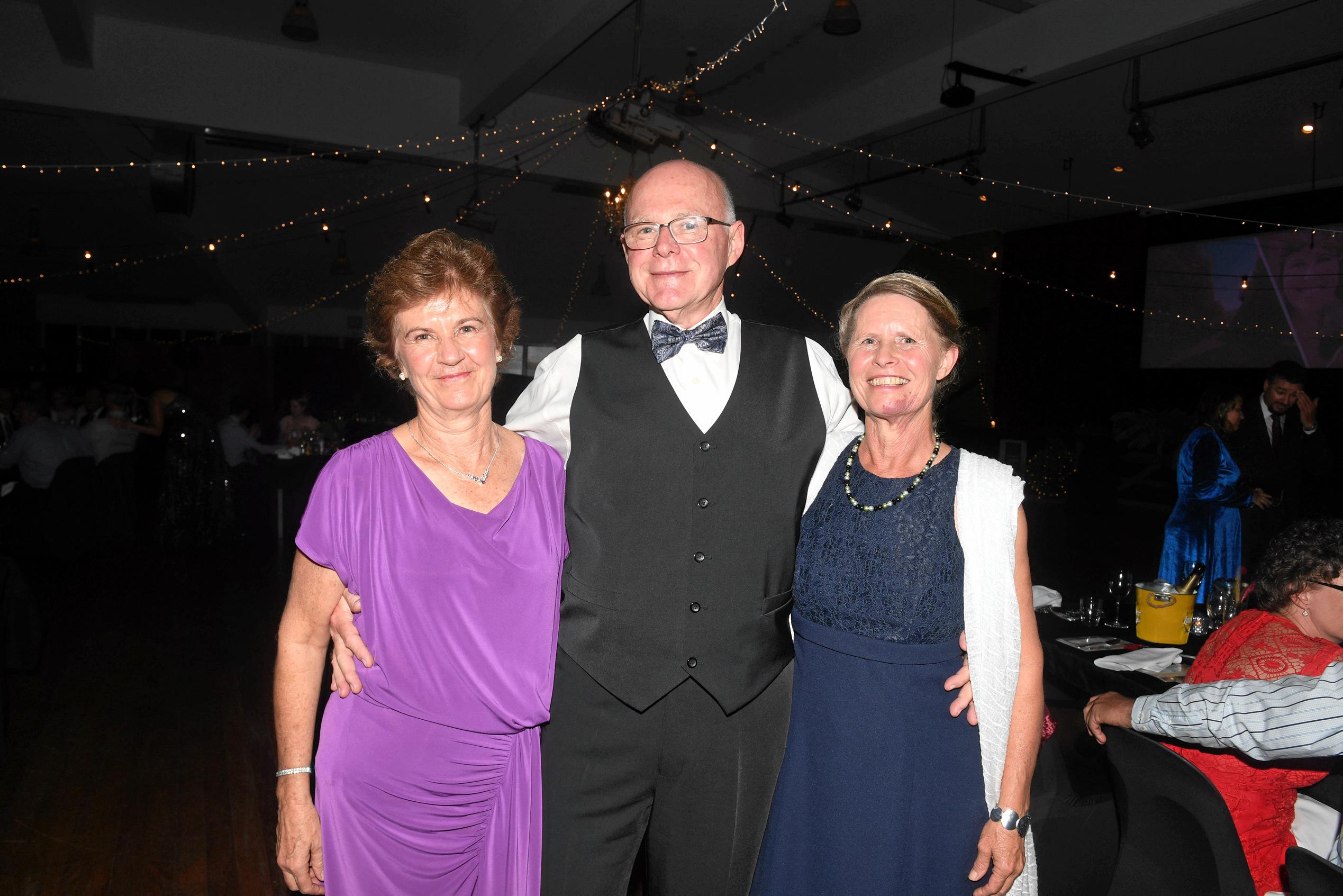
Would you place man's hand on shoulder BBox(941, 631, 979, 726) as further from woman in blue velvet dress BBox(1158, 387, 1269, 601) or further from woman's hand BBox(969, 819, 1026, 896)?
woman in blue velvet dress BBox(1158, 387, 1269, 601)

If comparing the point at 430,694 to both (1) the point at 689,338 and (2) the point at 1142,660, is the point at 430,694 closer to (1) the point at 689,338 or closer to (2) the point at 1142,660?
(1) the point at 689,338

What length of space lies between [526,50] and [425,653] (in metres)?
6.01

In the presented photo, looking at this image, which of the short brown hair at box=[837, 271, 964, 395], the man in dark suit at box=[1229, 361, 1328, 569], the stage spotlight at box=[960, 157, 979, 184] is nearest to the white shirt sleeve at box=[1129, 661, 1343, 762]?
the short brown hair at box=[837, 271, 964, 395]

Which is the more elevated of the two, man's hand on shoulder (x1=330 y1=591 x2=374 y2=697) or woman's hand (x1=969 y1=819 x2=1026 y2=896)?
man's hand on shoulder (x1=330 y1=591 x2=374 y2=697)

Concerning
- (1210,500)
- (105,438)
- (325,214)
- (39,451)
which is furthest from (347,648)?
(325,214)

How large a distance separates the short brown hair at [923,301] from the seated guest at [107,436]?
276 inches

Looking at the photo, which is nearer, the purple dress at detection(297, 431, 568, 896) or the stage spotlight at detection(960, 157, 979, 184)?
the purple dress at detection(297, 431, 568, 896)

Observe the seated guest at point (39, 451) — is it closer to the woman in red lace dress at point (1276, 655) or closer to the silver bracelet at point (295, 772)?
the silver bracelet at point (295, 772)

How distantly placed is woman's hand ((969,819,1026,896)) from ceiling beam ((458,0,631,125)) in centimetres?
523

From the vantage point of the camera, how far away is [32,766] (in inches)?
136

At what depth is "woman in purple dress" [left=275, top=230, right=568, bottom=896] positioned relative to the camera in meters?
1.49

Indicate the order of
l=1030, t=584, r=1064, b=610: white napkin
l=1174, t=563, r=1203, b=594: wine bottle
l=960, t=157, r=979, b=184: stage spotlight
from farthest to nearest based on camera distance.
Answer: l=960, t=157, r=979, b=184: stage spotlight < l=1030, t=584, r=1064, b=610: white napkin < l=1174, t=563, r=1203, b=594: wine bottle

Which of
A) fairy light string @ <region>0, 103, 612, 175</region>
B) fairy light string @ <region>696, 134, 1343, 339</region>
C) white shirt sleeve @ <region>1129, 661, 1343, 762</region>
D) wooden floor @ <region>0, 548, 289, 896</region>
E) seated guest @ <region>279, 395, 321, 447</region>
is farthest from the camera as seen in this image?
fairy light string @ <region>696, 134, 1343, 339</region>

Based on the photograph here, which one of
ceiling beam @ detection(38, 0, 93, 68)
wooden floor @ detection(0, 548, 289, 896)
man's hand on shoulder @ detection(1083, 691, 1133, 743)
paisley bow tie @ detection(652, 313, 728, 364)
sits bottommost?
wooden floor @ detection(0, 548, 289, 896)
